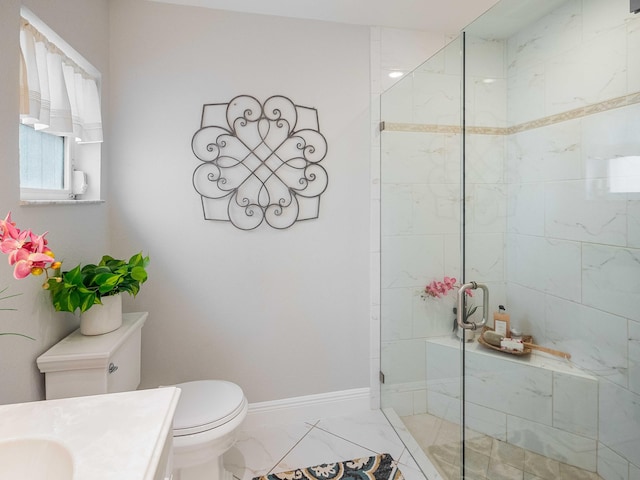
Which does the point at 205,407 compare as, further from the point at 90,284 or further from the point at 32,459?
the point at 32,459

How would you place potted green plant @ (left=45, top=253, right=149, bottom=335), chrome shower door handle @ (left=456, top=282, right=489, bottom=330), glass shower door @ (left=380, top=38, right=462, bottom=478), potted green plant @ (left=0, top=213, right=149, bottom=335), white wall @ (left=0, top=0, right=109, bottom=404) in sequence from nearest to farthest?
potted green plant @ (left=0, top=213, right=149, bottom=335) < white wall @ (left=0, top=0, right=109, bottom=404) < potted green plant @ (left=45, top=253, right=149, bottom=335) < chrome shower door handle @ (left=456, top=282, right=489, bottom=330) < glass shower door @ (left=380, top=38, right=462, bottom=478)

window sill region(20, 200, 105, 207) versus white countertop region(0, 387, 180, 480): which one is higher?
window sill region(20, 200, 105, 207)

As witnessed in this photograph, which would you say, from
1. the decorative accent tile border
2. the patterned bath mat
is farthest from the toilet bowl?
the decorative accent tile border

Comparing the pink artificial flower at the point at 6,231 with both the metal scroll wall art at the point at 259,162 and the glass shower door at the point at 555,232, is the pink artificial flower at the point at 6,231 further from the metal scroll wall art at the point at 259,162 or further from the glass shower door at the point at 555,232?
the glass shower door at the point at 555,232

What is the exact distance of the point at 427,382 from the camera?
1887mm

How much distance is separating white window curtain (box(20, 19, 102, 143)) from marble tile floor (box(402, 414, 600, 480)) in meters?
2.15

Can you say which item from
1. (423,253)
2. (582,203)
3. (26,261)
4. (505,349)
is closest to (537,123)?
(582,203)

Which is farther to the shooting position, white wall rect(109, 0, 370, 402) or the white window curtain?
white wall rect(109, 0, 370, 402)

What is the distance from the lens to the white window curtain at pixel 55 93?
1275mm

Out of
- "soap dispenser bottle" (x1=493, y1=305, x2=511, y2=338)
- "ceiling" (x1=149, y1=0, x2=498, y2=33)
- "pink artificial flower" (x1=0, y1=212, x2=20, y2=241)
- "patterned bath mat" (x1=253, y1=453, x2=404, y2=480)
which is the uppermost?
"ceiling" (x1=149, y1=0, x2=498, y2=33)

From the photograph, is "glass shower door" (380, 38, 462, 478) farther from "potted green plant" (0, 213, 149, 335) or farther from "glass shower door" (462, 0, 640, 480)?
"potted green plant" (0, 213, 149, 335)

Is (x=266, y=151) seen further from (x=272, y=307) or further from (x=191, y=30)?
(x=272, y=307)

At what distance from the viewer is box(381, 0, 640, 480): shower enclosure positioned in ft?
4.03

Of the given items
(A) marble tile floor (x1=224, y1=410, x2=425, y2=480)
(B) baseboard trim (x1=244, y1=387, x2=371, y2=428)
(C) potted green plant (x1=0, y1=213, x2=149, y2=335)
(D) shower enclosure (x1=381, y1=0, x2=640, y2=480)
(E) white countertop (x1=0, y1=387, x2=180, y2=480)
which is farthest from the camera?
(B) baseboard trim (x1=244, y1=387, x2=371, y2=428)
